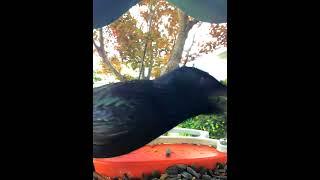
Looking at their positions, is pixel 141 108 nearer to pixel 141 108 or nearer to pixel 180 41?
pixel 141 108

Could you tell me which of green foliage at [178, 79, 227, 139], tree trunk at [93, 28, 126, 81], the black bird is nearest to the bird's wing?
the black bird

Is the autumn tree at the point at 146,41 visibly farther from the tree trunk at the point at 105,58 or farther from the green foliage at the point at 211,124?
the green foliage at the point at 211,124

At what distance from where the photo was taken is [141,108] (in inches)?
91.7

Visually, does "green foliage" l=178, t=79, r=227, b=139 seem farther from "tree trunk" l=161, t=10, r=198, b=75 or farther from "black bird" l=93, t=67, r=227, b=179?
"tree trunk" l=161, t=10, r=198, b=75

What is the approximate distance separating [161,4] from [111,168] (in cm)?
138

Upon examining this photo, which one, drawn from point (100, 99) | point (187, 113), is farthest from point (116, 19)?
point (187, 113)

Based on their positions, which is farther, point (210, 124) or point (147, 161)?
point (210, 124)

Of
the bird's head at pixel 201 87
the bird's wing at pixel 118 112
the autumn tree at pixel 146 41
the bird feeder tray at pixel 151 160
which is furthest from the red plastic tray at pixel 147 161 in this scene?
the autumn tree at pixel 146 41

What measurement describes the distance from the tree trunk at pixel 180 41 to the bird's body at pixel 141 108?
6 cm

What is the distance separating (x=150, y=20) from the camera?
2.42 m

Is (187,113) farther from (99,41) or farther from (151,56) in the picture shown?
(99,41)

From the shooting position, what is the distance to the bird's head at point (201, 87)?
7.69 ft

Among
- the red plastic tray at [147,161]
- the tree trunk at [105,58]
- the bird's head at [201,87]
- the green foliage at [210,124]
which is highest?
the tree trunk at [105,58]

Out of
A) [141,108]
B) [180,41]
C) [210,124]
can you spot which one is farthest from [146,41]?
[210,124]
